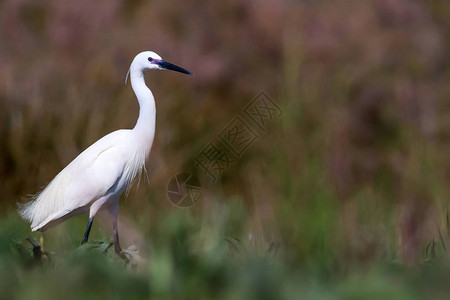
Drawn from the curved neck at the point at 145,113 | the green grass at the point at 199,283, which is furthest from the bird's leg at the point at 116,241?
the green grass at the point at 199,283

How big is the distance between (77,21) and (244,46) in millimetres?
2248

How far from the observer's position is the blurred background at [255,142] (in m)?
0.85

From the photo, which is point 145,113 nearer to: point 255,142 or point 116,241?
point 116,241

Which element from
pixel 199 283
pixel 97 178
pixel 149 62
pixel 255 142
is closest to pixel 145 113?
pixel 149 62

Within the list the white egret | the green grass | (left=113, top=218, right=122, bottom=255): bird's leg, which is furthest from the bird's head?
the green grass

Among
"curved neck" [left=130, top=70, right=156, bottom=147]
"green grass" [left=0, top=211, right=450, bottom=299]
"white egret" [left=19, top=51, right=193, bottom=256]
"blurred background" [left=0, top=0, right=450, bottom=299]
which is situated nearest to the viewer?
"green grass" [left=0, top=211, right=450, bottom=299]

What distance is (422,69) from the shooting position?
804cm

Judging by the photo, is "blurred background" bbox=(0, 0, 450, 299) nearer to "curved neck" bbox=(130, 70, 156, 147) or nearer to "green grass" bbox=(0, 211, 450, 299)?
"green grass" bbox=(0, 211, 450, 299)

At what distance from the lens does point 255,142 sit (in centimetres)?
518

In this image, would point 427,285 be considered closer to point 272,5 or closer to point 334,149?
point 334,149

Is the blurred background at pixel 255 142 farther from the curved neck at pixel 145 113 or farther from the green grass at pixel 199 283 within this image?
the curved neck at pixel 145 113

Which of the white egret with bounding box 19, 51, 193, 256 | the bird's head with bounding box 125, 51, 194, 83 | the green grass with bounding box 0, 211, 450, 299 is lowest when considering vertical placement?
the white egret with bounding box 19, 51, 193, 256

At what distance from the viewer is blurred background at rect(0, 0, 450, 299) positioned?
2.79ft

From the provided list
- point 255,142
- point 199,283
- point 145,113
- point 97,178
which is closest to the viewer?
point 199,283
